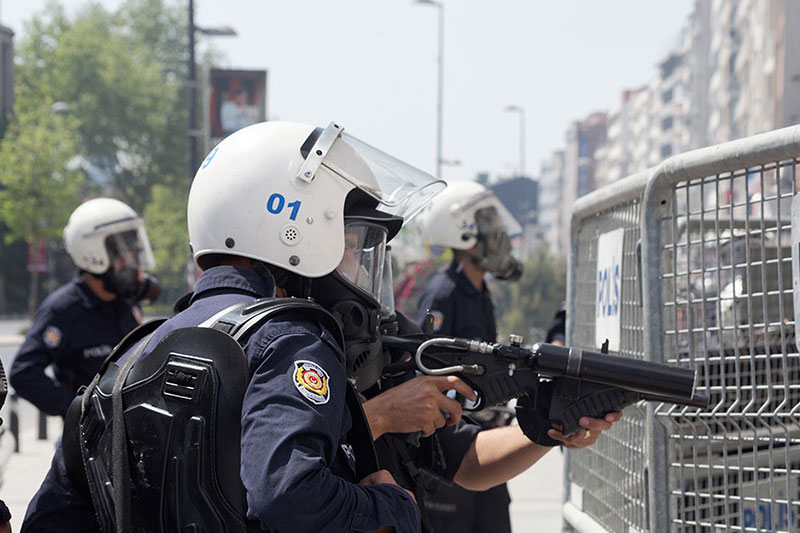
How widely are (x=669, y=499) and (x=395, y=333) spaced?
0.83 metres

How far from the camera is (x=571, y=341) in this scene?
345 centimetres

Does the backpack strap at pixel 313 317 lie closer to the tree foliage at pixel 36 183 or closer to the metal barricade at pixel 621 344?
the metal barricade at pixel 621 344

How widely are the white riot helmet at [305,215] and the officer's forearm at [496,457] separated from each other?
70cm

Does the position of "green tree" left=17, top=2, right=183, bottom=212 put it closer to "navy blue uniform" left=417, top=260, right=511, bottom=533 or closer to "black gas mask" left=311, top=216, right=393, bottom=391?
"navy blue uniform" left=417, top=260, right=511, bottom=533

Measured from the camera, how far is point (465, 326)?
5.21 m

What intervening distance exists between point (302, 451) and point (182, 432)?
0.87 feet

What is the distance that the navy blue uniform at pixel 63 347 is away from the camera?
16.5 ft

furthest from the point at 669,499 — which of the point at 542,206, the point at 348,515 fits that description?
the point at 542,206

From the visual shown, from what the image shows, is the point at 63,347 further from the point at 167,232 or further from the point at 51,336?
the point at 167,232

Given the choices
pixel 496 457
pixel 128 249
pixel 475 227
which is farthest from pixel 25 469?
pixel 496 457

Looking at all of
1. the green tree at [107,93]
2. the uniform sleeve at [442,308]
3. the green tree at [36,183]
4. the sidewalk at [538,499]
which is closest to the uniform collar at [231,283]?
the uniform sleeve at [442,308]

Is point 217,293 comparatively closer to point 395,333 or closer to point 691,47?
point 395,333

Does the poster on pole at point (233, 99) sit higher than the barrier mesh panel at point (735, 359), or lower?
higher

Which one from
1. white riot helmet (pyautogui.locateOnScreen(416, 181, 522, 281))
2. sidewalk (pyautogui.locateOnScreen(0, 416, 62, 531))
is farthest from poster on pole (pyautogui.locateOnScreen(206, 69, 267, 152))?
white riot helmet (pyautogui.locateOnScreen(416, 181, 522, 281))
